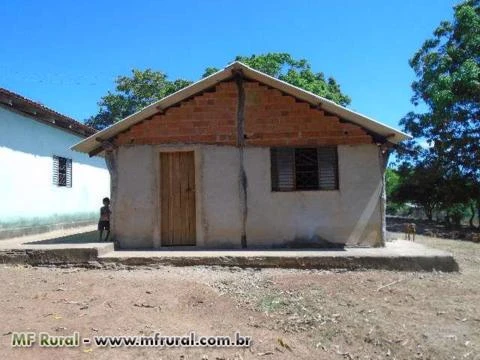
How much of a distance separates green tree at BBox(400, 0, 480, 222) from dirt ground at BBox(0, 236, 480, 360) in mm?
10440

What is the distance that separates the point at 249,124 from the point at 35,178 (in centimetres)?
747

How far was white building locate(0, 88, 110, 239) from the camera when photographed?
11727 mm

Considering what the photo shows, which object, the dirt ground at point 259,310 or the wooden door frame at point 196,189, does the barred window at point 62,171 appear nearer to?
the wooden door frame at point 196,189

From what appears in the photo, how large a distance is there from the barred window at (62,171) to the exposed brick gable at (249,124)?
6156 millimetres

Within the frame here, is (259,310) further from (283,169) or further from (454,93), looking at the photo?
(454,93)

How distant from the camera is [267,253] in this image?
316 inches

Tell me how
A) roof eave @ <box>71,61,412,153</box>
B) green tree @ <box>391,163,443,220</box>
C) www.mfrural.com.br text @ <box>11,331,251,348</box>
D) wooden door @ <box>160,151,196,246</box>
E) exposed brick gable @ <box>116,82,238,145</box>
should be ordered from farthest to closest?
green tree @ <box>391,163,443,220</box>
wooden door @ <box>160,151,196,246</box>
exposed brick gable @ <box>116,82,238,145</box>
roof eave @ <box>71,61,412,153</box>
www.mfrural.com.br text @ <box>11,331,251,348</box>

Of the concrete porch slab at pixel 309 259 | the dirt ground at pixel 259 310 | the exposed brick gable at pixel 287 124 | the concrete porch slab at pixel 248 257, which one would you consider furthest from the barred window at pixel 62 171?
the exposed brick gable at pixel 287 124

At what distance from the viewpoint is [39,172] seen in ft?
43.4

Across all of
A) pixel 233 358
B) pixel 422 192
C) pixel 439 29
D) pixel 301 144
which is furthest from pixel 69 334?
pixel 422 192

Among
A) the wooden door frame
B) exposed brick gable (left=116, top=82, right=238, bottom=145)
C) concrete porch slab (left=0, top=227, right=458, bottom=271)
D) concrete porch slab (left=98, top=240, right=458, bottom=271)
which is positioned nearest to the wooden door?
the wooden door frame

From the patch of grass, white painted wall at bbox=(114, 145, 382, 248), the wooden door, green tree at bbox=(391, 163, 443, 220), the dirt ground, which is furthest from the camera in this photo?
green tree at bbox=(391, 163, 443, 220)

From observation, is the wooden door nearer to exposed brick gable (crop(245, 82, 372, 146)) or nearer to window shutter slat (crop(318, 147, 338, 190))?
exposed brick gable (crop(245, 82, 372, 146))

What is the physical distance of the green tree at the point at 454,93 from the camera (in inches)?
635
